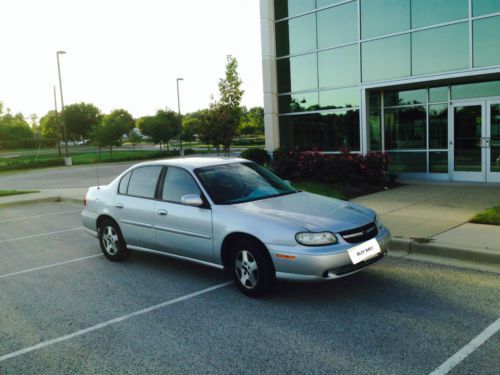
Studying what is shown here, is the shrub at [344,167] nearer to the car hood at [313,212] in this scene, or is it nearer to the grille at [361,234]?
the car hood at [313,212]

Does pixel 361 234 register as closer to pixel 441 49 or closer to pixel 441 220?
pixel 441 220

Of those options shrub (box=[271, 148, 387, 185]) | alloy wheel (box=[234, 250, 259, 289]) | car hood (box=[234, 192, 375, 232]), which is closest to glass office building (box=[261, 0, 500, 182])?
shrub (box=[271, 148, 387, 185])

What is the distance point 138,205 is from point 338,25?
37.8ft

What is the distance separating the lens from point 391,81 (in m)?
14.1

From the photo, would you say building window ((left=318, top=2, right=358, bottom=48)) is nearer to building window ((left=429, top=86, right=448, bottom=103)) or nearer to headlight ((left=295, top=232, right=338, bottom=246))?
building window ((left=429, top=86, right=448, bottom=103))

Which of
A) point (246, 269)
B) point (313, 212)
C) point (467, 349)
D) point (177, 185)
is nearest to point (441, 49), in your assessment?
point (313, 212)

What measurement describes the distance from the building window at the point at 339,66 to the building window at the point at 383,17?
71 centimetres

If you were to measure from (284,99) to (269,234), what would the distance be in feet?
42.9

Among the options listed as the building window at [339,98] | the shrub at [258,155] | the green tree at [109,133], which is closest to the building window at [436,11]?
the building window at [339,98]

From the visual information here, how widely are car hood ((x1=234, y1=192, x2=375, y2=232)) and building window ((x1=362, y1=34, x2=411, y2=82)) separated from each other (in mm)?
9590

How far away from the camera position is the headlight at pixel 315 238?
15.6ft

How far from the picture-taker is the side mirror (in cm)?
555

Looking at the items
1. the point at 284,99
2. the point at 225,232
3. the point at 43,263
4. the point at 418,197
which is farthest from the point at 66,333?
the point at 284,99

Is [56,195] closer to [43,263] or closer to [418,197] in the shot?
[43,263]
